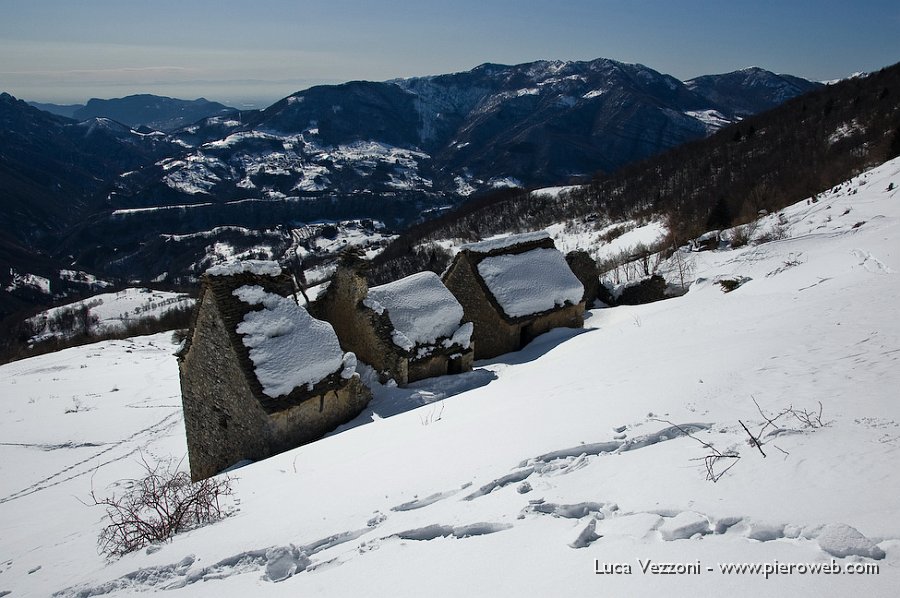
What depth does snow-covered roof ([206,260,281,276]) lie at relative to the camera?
1319cm

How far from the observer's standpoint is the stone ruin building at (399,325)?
16.9m

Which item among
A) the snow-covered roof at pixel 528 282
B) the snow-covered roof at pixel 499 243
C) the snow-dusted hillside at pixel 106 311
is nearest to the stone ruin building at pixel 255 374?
the snow-covered roof at pixel 528 282

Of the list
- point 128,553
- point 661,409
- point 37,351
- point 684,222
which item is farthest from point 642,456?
point 37,351

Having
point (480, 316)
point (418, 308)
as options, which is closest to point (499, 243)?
point (480, 316)

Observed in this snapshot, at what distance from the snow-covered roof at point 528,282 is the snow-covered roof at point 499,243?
498 millimetres

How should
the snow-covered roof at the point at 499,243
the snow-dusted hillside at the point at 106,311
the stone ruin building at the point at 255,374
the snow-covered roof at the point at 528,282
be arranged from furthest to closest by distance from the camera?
the snow-dusted hillside at the point at 106,311 < the snow-covered roof at the point at 499,243 < the snow-covered roof at the point at 528,282 < the stone ruin building at the point at 255,374

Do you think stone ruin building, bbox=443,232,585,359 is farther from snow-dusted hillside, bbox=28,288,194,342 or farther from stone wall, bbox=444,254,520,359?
snow-dusted hillside, bbox=28,288,194,342

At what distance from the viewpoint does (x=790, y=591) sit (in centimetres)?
327

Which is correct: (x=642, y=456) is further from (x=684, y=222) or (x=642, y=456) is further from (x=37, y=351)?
(x=37, y=351)

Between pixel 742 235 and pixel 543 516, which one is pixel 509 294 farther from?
pixel 742 235

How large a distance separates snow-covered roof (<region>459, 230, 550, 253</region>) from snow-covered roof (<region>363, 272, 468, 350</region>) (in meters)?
3.06

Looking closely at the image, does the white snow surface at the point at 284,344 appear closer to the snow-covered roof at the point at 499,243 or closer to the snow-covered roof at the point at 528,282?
the snow-covered roof at the point at 528,282

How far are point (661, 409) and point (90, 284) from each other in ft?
745

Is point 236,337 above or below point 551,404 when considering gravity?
above
